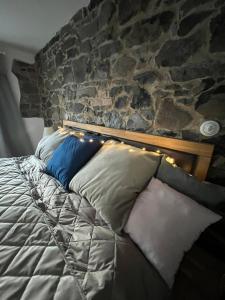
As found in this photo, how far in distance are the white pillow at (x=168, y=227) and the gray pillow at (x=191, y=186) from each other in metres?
0.08

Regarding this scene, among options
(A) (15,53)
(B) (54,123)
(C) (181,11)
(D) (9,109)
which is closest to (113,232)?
(C) (181,11)

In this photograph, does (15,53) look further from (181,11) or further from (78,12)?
(181,11)

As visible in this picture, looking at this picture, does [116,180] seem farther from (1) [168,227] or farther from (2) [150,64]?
(2) [150,64]

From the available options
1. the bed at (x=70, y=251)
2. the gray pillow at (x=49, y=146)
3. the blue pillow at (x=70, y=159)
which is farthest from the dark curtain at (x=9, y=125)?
the bed at (x=70, y=251)

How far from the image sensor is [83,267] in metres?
0.74

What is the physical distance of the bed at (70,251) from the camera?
2.17ft

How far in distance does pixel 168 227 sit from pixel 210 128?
2.17ft

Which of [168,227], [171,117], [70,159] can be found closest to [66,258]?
[168,227]

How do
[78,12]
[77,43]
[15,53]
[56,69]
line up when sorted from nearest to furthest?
[78,12]
[77,43]
[56,69]
[15,53]

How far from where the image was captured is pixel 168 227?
0.81m

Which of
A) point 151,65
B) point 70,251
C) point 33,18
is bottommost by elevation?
point 70,251

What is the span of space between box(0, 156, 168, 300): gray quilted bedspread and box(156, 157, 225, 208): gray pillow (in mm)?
427

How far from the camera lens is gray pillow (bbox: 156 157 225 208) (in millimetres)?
905

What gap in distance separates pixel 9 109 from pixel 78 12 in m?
2.11
